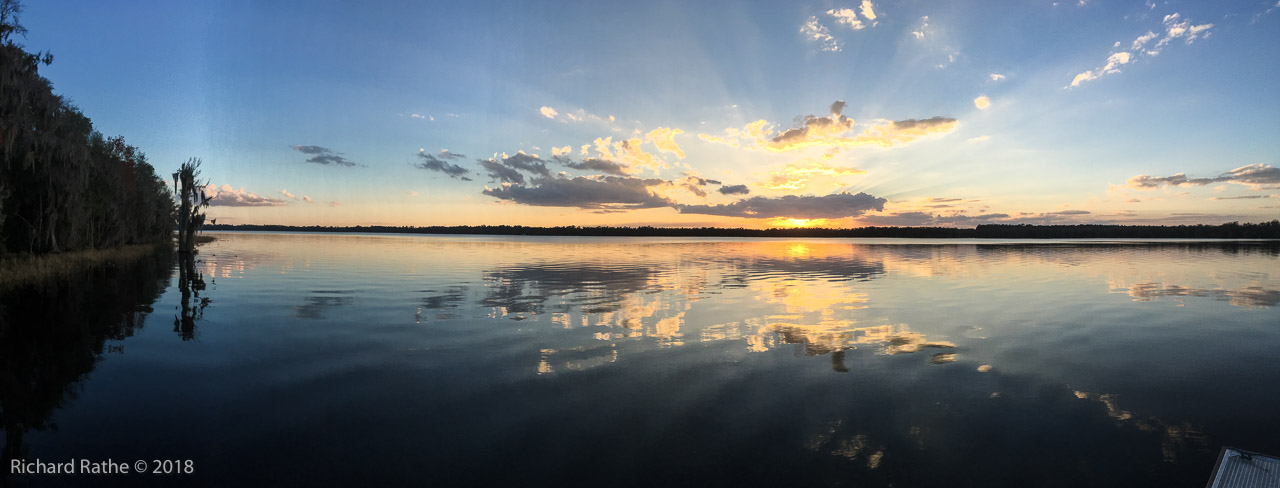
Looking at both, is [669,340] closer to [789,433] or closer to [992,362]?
[789,433]

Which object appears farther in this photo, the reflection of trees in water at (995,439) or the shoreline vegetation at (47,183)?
the shoreline vegetation at (47,183)

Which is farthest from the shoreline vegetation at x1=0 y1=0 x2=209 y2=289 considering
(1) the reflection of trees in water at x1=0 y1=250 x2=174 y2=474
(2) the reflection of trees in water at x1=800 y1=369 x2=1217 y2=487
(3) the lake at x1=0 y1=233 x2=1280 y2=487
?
(2) the reflection of trees in water at x1=800 y1=369 x2=1217 y2=487

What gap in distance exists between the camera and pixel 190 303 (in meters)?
20.4

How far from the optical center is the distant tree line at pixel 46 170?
27.1 metres

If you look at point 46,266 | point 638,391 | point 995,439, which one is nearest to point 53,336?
point 638,391

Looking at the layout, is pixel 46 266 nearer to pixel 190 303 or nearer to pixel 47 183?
pixel 47 183

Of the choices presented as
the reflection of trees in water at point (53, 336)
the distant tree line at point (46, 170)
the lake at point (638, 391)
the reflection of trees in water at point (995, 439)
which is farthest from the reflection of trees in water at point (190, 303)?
the reflection of trees in water at point (995, 439)

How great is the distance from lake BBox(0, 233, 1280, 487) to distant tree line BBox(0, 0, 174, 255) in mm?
15050

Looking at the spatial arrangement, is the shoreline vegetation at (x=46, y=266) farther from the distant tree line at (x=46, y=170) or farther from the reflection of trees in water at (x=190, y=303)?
the reflection of trees in water at (x=190, y=303)

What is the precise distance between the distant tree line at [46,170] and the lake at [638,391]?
1505 centimetres

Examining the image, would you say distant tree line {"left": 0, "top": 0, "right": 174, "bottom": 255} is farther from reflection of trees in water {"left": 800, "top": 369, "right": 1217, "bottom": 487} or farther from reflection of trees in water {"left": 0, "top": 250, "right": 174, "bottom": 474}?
reflection of trees in water {"left": 800, "top": 369, "right": 1217, "bottom": 487}

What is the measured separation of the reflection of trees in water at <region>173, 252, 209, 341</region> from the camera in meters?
15.1

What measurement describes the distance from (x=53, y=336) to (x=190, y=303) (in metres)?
6.82

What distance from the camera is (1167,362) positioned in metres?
11.8
